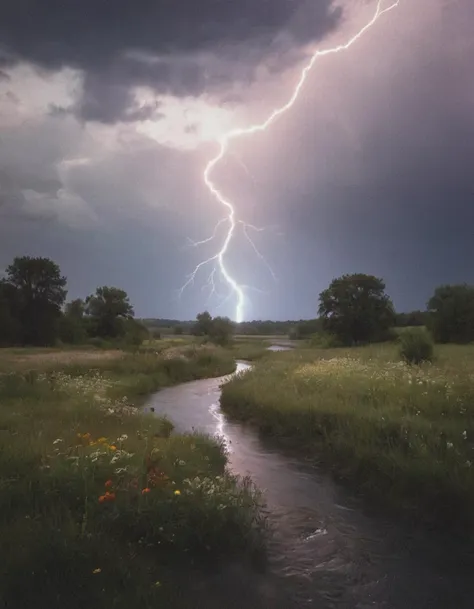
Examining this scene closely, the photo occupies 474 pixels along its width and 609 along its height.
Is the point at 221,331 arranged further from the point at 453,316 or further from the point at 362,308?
the point at 453,316

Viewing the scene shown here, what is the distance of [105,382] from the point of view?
91.5 ft

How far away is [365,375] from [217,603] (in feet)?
54.8

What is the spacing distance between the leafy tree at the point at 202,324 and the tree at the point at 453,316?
50877mm

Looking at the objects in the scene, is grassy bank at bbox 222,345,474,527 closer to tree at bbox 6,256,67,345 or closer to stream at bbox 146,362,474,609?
stream at bbox 146,362,474,609

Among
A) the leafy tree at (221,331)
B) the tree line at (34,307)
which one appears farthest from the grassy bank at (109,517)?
the leafy tree at (221,331)

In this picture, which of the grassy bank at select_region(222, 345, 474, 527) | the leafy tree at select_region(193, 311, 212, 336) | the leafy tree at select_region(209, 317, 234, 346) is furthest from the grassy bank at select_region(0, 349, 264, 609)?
the leafy tree at select_region(193, 311, 212, 336)

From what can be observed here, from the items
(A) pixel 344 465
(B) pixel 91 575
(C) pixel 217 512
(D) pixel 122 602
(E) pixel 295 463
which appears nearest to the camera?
(D) pixel 122 602

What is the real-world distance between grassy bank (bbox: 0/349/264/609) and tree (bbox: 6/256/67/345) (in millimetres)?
54233

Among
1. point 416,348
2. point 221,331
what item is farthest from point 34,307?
point 416,348

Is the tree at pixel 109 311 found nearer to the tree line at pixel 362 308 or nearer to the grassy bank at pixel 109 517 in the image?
the tree line at pixel 362 308

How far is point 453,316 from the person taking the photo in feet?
202

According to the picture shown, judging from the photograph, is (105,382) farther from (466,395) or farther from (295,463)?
(466,395)

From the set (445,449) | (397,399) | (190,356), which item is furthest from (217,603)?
(190,356)

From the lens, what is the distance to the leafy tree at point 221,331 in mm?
89981
